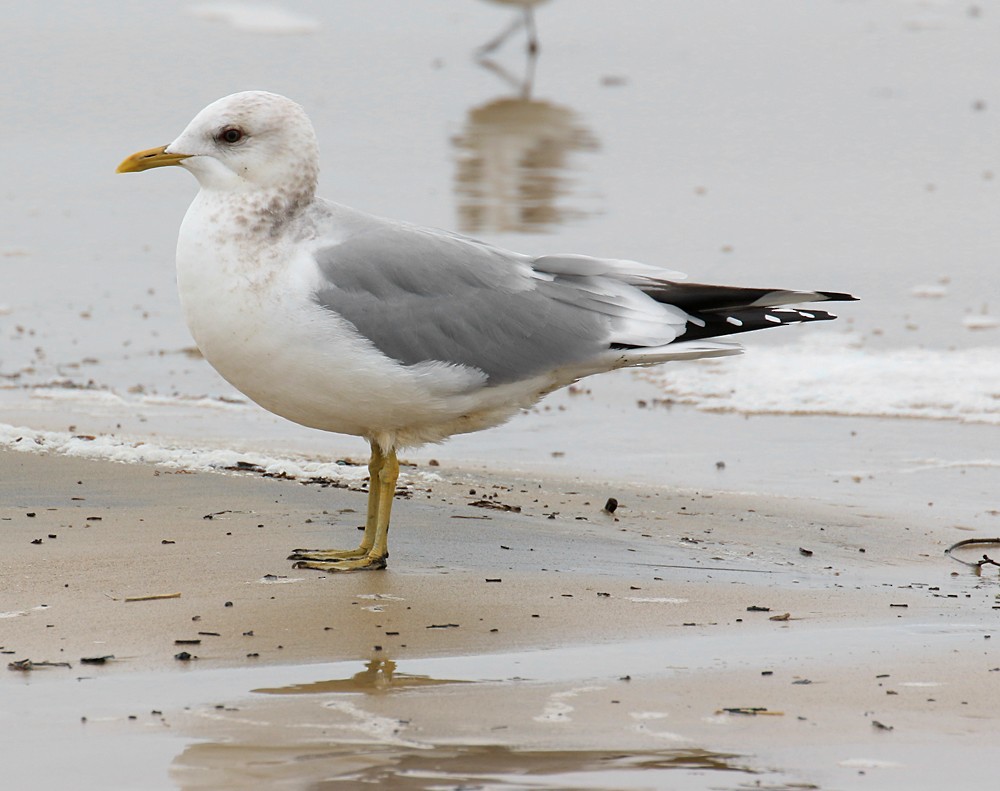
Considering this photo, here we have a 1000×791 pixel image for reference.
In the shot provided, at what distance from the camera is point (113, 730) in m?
3.39

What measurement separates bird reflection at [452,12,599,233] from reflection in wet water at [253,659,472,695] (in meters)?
6.93

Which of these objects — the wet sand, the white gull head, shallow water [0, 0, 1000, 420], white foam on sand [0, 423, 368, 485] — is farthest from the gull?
shallow water [0, 0, 1000, 420]

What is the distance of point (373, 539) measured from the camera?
197 inches

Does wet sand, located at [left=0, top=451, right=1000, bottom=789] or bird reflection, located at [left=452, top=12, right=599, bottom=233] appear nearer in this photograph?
wet sand, located at [left=0, top=451, right=1000, bottom=789]

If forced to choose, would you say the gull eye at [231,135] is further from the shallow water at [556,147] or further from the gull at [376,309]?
the shallow water at [556,147]

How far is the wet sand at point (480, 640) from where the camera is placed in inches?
130

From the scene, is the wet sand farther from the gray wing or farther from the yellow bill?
the yellow bill

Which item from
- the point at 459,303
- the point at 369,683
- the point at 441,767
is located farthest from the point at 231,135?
the point at 441,767

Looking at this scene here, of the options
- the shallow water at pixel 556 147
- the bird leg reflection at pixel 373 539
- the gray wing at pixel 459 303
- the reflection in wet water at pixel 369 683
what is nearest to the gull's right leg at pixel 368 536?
the bird leg reflection at pixel 373 539

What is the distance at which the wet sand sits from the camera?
330cm

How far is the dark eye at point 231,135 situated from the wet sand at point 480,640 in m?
1.23

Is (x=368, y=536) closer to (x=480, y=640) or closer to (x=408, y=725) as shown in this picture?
(x=480, y=640)

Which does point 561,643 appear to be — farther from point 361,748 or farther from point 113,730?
point 113,730

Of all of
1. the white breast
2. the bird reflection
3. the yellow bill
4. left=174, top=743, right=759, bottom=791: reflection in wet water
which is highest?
the bird reflection
